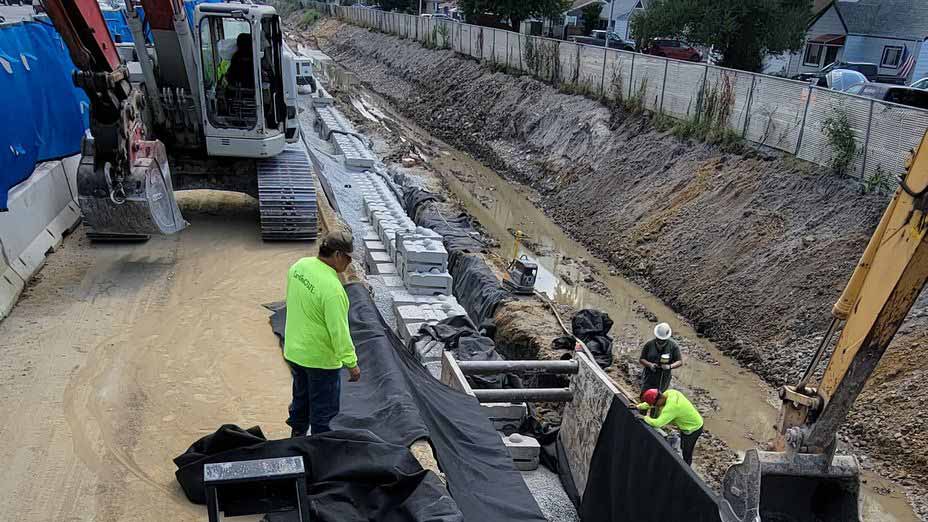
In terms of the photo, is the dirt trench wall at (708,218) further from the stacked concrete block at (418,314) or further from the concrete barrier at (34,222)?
the concrete barrier at (34,222)

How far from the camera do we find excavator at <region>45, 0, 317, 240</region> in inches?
345

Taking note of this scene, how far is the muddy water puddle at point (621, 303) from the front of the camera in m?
10.3

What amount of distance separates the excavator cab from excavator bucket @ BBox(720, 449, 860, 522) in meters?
8.38

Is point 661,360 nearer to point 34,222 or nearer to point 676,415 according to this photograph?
point 676,415

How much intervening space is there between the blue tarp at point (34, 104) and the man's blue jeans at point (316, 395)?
5.14 metres

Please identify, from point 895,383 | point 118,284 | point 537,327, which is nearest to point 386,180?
point 537,327

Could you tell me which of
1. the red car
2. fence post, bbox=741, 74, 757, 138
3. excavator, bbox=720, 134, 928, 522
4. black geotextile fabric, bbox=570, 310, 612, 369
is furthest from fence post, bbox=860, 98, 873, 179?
the red car

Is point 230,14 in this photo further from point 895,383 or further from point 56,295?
point 895,383

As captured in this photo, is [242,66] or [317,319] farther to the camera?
[242,66]

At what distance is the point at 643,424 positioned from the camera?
6.18 m

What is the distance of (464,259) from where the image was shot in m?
13.5

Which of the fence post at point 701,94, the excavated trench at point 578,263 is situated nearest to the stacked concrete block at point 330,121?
the excavated trench at point 578,263

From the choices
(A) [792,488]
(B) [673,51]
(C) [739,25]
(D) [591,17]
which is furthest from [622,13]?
(A) [792,488]

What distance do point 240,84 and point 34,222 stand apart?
138 inches
